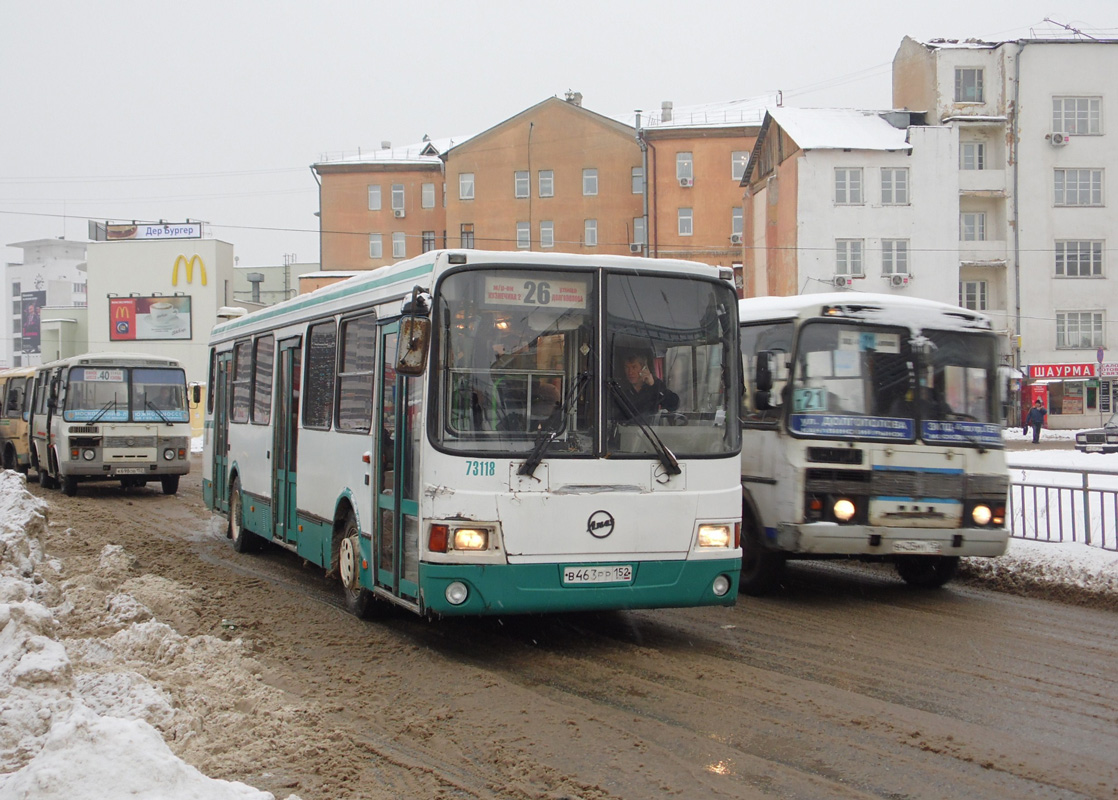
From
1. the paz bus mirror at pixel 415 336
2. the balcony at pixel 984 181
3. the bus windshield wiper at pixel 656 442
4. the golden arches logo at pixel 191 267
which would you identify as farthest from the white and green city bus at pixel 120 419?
the golden arches logo at pixel 191 267

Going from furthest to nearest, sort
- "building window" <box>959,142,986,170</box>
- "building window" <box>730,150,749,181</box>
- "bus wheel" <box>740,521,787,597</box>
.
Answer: "building window" <box>730,150,749,181</box> < "building window" <box>959,142,986,170</box> < "bus wheel" <box>740,521,787,597</box>

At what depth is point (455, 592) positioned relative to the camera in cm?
762

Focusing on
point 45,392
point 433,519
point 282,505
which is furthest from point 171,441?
point 433,519

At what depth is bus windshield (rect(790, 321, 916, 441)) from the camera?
10523 mm

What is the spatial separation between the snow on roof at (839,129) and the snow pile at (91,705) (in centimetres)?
4847

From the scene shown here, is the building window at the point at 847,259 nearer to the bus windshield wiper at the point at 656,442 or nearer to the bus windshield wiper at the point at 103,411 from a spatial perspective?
the bus windshield wiper at the point at 103,411

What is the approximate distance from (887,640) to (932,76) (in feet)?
176

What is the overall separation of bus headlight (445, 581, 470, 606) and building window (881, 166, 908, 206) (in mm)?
50524

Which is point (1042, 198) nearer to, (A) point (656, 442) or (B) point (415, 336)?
(A) point (656, 442)

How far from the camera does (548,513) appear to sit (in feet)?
25.4

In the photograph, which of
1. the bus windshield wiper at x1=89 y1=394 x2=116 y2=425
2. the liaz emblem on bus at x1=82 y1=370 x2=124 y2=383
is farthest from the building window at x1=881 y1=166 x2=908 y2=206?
the bus windshield wiper at x1=89 y1=394 x2=116 y2=425

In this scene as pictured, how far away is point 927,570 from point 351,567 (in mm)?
5875

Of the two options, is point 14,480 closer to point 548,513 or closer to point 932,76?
point 548,513

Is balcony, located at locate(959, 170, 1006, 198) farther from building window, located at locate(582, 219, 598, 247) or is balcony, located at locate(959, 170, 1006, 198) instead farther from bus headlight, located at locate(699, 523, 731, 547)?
bus headlight, located at locate(699, 523, 731, 547)
